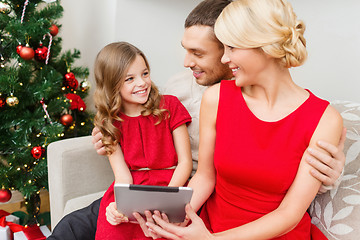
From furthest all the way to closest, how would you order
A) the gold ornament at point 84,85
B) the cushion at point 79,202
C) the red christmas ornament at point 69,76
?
the gold ornament at point 84,85, the red christmas ornament at point 69,76, the cushion at point 79,202

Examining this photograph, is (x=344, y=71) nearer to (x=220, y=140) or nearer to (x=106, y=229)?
(x=220, y=140)

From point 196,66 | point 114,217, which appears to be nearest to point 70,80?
point 196,66

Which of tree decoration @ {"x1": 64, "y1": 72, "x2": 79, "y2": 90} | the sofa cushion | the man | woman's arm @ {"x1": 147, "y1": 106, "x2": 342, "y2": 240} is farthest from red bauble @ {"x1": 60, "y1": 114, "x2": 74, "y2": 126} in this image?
the sofa cushion

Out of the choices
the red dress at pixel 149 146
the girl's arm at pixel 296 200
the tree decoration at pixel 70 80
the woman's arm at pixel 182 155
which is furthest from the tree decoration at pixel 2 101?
the girl's arm at pixel 296 200

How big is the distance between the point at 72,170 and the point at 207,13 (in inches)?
37.5

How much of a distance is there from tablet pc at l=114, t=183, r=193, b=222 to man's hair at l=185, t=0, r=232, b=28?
0.76 metres

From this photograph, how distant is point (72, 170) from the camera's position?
63.7 inches

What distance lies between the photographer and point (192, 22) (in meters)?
1.45

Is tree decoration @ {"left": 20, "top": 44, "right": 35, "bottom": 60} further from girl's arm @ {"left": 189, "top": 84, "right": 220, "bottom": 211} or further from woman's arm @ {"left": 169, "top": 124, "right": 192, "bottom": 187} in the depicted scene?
girl's arm @ {"left": 189, "top": 84, "right": 220, "bottom": 211}

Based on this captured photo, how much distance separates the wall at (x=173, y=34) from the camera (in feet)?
5.92

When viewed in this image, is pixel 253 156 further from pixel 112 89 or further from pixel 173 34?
pixel 173 34

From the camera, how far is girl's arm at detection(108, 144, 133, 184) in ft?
4.60

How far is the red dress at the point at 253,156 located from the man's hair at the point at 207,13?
0.37 m

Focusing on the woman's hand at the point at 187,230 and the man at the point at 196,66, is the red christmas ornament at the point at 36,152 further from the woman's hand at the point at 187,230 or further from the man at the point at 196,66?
the woman's hand at the point at 187,230
